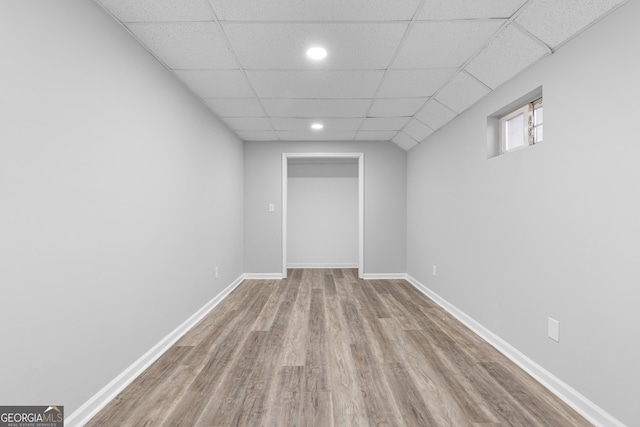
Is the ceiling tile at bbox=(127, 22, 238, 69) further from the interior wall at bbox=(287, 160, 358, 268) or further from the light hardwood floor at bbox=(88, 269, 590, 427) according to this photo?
the interior wall at bbox=(287, 160, 358, 268)

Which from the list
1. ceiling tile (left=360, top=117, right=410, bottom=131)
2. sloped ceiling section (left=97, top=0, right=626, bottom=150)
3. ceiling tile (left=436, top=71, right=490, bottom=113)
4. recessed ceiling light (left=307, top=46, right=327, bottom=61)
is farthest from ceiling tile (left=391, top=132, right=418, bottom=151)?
recessed ceiling light (left=307, top=46, right=327, bottom=61)

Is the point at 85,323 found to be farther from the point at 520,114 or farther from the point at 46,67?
the point at 520,114

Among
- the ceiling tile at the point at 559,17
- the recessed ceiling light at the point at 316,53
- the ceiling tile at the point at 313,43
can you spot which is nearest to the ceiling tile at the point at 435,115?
the ceiling tile at the point at 313,43

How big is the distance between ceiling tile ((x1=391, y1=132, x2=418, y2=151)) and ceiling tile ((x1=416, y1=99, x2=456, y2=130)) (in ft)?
2.24

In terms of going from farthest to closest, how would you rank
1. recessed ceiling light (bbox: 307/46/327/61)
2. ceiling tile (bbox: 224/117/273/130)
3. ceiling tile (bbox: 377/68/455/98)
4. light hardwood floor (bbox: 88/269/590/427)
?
ceiling tile (bbox: 224/117/273/130) → ceiling tile (bbox: 377/68/455/98) → recessed ceiling light (bbox: 307/46/327/61) → light hardwood floor (bbox: 88/269/590/427)

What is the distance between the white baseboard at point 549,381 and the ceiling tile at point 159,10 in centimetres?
320

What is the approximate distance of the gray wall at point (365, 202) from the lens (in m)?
4.85

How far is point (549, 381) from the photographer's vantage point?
1.84 m

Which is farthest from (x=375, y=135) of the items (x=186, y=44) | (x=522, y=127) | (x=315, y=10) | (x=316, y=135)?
(x=186, y=44)

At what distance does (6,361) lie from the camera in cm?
116

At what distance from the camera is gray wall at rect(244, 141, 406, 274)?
4.85m

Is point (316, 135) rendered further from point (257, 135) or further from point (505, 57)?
point (505, 57)

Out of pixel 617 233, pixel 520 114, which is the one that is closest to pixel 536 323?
pixel 617 233

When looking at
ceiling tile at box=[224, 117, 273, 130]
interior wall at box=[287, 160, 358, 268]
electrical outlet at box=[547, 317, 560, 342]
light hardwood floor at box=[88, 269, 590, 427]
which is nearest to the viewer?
light hardwood floor at box=[88, 269, 590, 427]
